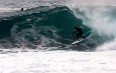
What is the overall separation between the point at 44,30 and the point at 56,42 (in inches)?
176

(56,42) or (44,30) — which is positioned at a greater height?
(44,30)

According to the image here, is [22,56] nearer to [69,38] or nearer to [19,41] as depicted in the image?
[19,41]

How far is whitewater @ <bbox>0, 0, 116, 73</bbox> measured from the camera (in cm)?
1636

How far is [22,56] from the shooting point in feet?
65.1

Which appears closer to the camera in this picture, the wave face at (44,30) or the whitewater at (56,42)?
the whitewater at (56,42)

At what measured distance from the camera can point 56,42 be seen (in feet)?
86.2

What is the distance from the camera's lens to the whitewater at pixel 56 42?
1636 centimetres

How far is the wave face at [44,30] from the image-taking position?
1006 inches

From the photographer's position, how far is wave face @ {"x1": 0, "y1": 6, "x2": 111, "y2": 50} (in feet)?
83.8

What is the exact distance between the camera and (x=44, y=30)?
30406 mm

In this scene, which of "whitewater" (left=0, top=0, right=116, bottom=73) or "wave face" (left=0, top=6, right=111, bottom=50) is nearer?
"whitewater" (left=0, top=0, right=116, bottom=73)

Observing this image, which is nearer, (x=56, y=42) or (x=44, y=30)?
(x=56, y=42)

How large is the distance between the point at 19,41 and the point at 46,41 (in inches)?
93.4

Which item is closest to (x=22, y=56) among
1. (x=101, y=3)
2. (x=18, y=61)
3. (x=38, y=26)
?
(x=18, y=61)
